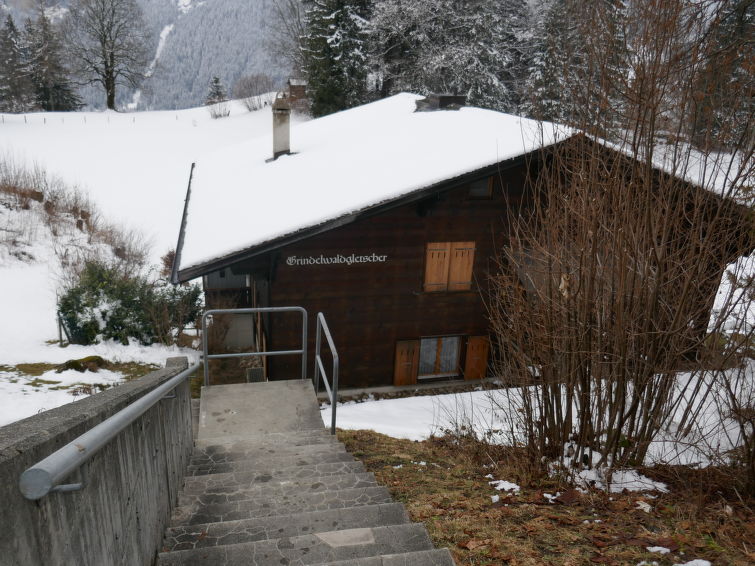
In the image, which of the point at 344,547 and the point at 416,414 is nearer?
the point at 344,547

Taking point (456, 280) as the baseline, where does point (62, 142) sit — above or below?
above

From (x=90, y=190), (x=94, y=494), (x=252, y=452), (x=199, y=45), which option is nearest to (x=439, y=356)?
(x=252, y=452)

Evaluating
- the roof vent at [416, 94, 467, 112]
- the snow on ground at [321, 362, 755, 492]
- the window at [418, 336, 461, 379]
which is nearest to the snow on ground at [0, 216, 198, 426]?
the snow on ground at [321, 362, 755, 492]

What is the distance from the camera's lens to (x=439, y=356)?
14695mm

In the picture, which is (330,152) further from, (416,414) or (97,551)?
(97,551)

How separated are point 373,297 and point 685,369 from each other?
27.0 ft

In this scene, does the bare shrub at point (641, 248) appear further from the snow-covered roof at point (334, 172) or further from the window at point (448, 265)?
the window at point (448, 265)

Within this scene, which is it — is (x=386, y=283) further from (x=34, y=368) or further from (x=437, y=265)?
(x=34, y=368)

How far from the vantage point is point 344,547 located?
346 cm

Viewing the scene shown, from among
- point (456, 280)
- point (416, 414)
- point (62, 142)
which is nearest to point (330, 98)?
point (62, 142)

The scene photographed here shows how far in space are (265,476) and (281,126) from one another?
1237 cm

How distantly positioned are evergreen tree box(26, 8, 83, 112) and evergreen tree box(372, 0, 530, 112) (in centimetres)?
3031

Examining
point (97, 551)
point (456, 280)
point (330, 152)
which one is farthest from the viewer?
point (330, 152)

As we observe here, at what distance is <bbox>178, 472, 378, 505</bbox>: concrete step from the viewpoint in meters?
4.44
